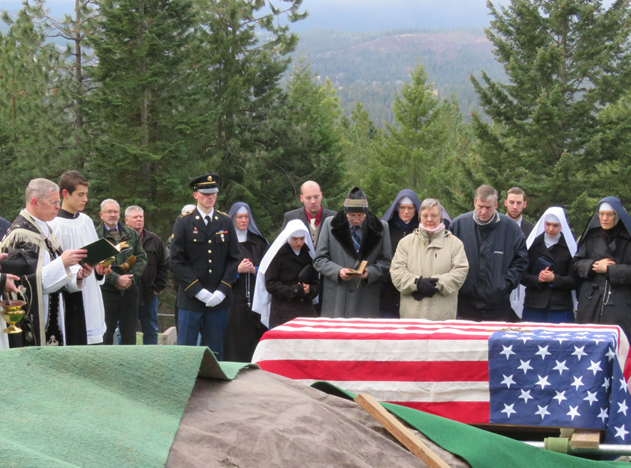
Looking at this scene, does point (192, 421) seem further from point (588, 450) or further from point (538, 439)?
point (538, 439)

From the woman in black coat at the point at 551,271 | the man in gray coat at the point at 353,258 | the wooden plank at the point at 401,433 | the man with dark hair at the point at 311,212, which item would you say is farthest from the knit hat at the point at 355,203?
the wooden plank at the point at 401,433

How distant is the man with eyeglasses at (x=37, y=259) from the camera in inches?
200

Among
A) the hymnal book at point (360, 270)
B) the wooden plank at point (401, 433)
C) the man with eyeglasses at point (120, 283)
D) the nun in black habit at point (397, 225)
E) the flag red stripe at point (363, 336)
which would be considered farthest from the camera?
the man with eyeglasses at point (120, 283)

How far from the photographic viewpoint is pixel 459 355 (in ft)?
14.8

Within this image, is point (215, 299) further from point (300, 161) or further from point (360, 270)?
point (300, 161)

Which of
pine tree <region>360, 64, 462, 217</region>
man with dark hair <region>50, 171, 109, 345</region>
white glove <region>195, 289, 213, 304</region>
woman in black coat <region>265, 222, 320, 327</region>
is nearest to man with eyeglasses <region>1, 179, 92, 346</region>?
man with dark hair <region>50, 171, 109, 345</region>

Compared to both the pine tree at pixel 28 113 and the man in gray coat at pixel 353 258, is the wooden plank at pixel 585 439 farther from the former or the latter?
the pine tree at pixel 28 113

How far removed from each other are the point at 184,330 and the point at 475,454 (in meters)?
5.06

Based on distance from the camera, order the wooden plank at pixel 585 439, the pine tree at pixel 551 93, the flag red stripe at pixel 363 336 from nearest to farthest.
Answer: the wooden plank at pixel 585 439 → the flag red stripe at pixel 363 336 → the pine tree at pixel 551 93

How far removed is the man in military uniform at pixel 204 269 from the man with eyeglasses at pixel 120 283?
0.69 m

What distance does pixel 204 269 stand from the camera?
687cm

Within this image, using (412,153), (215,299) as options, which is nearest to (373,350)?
(215,299)

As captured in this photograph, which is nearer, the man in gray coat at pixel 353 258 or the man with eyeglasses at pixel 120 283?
the man in gray coat at pixel 353 258

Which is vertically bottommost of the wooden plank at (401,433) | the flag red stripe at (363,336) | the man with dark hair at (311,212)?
the flag red stripe at (363,336)
